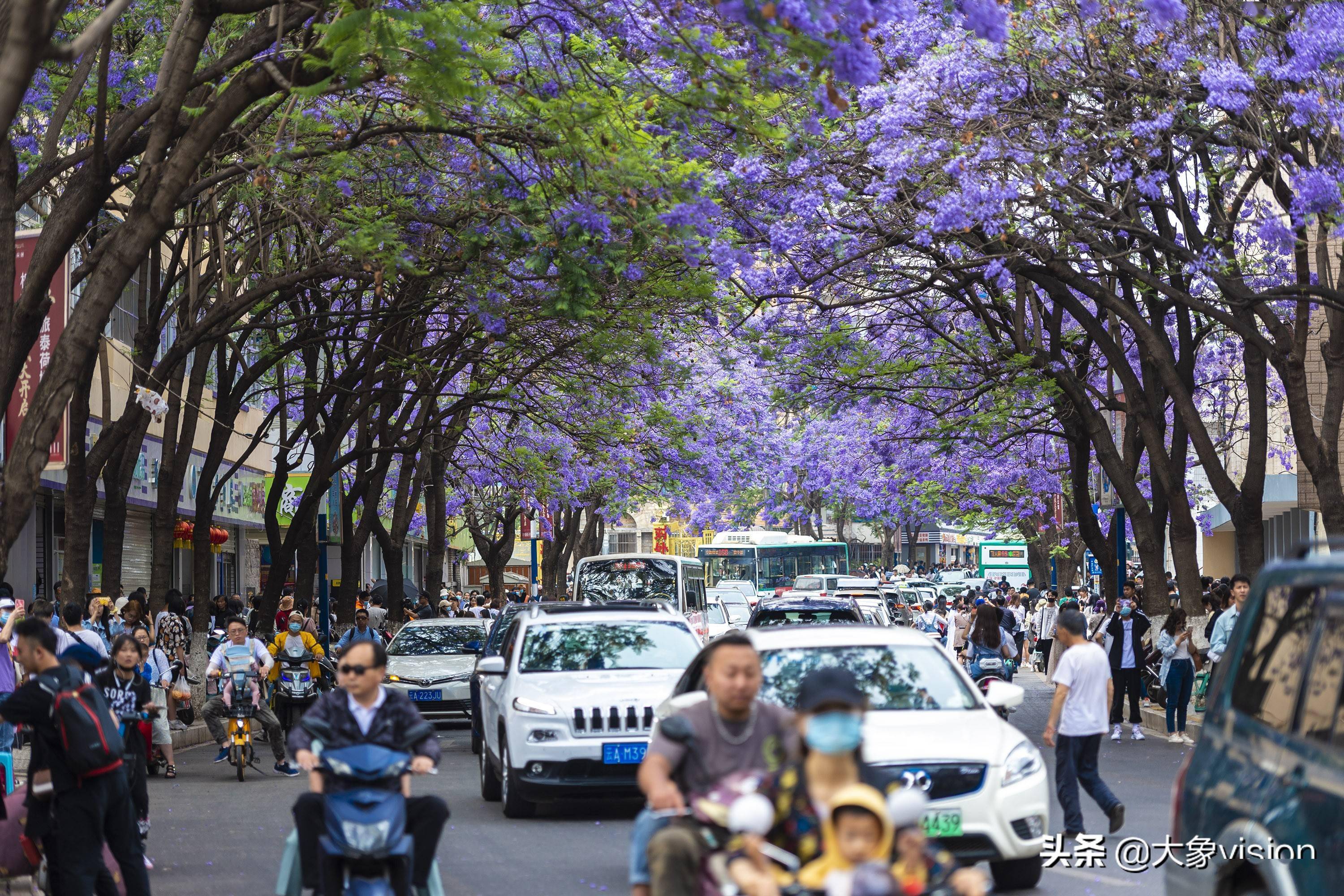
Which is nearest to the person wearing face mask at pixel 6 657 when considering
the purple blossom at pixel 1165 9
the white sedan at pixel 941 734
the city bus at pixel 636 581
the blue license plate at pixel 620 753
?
the blue license plate at pixel 620 753

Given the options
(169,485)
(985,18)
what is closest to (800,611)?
(169,485)

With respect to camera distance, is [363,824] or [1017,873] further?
[1017,873]

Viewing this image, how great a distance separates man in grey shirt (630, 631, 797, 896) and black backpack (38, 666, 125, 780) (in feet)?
10.4

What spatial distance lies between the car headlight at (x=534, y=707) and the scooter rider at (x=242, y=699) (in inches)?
180

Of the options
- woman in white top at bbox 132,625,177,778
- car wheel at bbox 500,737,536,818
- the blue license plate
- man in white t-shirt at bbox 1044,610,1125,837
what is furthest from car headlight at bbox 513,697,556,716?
woman in white top at bbox 132,625,177,778

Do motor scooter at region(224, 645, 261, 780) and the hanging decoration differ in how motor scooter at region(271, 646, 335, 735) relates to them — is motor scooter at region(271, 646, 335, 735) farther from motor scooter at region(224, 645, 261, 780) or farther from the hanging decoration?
the hanging decoration

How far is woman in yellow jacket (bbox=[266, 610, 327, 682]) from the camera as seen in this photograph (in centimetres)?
1923

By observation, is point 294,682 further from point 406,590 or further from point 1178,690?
point 406,590

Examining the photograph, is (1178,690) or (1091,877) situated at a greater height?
(1178,690)

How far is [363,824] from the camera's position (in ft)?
23.2

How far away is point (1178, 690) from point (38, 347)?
13.9 m

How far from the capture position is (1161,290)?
1834cm

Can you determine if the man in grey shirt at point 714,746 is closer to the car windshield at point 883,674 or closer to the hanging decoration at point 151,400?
the car windshield at point 883,674

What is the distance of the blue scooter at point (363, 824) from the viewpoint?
7.05m
